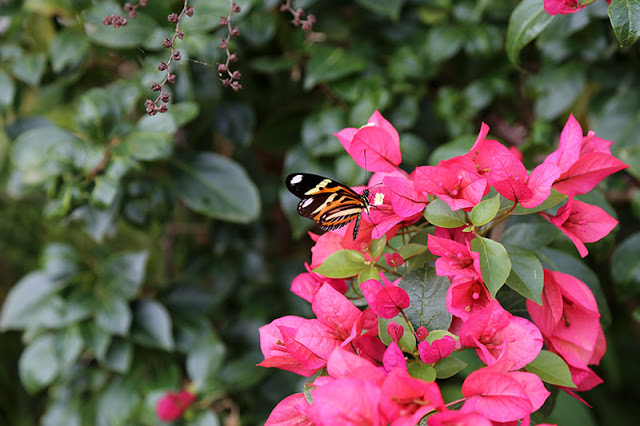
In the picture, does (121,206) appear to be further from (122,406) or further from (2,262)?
(2,262)

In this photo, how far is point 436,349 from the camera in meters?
0.34

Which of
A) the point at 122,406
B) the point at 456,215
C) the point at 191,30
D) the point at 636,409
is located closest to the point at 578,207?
the point at 456,215

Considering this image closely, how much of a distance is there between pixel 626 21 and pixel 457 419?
1.18 feet

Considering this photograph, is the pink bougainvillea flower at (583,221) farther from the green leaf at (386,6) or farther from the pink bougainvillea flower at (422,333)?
the green leaf at (386,6)

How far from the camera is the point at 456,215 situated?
1.25ft

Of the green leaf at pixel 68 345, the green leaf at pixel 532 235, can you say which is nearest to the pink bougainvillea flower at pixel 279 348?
the green leaf at pixel 532 235

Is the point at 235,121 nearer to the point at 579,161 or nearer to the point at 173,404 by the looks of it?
the point at 173,404

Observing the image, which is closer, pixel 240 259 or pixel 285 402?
pixel 285 402

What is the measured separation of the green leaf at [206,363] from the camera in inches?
31.4

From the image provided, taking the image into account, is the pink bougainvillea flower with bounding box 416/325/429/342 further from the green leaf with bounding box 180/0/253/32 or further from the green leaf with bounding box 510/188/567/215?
the green leaf with bounding box 180/0/253/32

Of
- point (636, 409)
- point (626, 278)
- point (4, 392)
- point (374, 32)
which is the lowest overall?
point (4, 392)

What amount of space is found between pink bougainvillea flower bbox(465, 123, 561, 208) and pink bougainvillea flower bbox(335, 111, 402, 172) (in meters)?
0.07

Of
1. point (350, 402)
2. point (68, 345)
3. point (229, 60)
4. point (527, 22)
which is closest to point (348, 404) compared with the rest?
point (350, 402)

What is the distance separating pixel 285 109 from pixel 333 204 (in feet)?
1.76
